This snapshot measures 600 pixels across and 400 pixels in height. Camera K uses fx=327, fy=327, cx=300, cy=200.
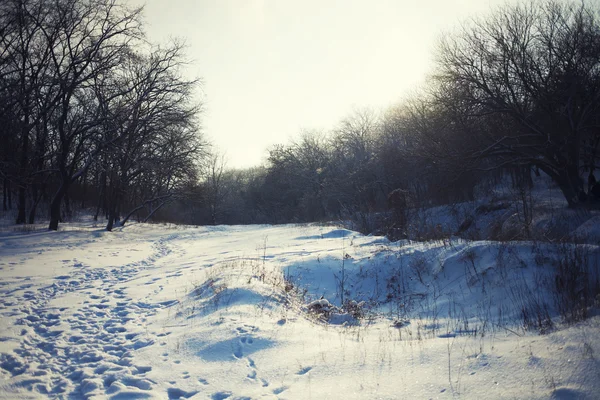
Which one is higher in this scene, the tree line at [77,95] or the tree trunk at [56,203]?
the tree line at [77,95]

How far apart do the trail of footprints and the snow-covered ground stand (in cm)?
2

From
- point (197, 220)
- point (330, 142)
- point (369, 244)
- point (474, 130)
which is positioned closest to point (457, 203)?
point (474, 130)

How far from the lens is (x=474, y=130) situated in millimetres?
18703

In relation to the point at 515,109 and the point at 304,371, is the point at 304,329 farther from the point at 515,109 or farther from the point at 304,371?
the point at 515,109

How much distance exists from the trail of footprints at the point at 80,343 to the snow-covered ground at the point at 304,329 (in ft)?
0.08

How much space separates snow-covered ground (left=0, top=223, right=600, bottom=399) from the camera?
3.18 m

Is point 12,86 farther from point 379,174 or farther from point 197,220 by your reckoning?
point 197,220

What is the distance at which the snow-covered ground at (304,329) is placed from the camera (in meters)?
3.18

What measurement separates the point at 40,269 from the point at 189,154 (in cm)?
1546

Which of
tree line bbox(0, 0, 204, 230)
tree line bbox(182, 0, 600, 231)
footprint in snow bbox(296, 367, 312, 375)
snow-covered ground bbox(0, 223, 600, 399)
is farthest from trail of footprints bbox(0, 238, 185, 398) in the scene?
tree line bbox(182, 0, 600, 231)

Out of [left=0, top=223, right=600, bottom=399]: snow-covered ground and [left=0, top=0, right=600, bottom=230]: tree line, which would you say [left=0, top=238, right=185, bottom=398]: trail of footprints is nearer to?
[left=0, top=223, right=600, bottom=399]: snow-covered ground

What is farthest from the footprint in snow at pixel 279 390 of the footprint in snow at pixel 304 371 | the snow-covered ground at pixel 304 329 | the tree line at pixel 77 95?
the tree line at pixel 77 95

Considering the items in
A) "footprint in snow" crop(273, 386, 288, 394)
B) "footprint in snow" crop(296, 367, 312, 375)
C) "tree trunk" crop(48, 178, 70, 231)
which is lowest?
"footprint in snow" crop(273, 386, 288, 394)

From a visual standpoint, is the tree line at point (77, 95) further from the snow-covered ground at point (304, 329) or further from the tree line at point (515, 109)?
the tree line at point (515, 109)
